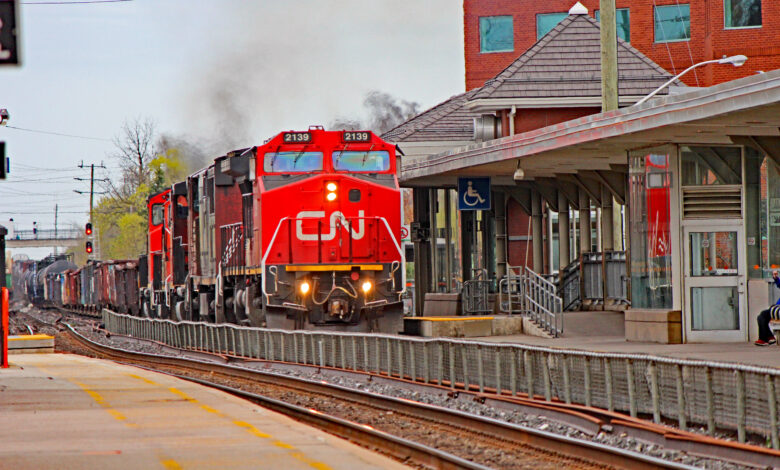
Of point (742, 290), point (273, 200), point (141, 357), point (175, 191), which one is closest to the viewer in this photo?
point (742, 290)

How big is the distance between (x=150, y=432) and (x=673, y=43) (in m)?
49.5

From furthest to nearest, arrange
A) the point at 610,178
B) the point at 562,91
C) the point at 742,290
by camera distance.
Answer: the point at 562,91
the point at 610,178
the point at 742,290

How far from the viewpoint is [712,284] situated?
65.7 ft

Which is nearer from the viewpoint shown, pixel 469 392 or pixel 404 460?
pixel 404 460

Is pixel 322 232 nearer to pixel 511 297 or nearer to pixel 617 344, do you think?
pixel 617 344

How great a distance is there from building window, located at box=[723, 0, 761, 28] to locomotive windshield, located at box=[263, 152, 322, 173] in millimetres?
35769

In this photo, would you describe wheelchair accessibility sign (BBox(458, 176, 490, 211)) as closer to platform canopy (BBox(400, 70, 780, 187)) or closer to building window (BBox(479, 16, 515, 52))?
platform canopy (BBox(400, 70, 780, 187))

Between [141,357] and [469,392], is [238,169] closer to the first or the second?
[141,357]

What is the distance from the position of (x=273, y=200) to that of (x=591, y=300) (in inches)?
348

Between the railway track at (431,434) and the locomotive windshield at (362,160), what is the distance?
590 cm

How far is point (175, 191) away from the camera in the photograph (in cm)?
3250

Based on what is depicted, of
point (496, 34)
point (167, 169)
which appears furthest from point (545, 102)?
point (167, 169)

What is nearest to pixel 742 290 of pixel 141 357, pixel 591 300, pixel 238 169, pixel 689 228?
pixel 689 228

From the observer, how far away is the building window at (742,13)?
175 feet
